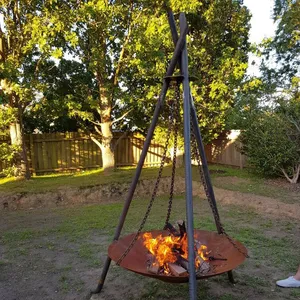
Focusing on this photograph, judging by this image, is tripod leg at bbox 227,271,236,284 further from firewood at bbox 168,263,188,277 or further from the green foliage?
the green foliage

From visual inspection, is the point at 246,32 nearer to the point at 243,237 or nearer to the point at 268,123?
the point at 268,123

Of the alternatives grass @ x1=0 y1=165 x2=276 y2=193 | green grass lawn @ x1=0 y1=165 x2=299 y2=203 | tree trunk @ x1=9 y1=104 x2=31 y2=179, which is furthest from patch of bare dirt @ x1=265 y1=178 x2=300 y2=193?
tree trunk @ x1=9 y1=104 x2=31 y2=179

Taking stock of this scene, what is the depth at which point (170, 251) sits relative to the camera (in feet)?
9.83

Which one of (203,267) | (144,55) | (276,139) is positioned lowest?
(203,267)

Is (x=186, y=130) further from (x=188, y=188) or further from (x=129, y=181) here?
(x=129, y=181)

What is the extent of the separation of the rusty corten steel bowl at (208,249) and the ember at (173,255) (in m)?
0.07

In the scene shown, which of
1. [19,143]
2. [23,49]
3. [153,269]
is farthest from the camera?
[19,143]

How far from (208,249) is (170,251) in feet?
1.63

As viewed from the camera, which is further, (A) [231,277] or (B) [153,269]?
(A) [231,277]

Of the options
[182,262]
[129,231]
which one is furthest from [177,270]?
[129,231]

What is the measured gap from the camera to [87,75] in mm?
10547

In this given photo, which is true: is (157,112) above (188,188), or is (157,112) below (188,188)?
above

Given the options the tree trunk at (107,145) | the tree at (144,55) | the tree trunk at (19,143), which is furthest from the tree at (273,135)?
the tree trunk at (19,143)

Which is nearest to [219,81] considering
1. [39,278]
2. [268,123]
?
[268,123]
